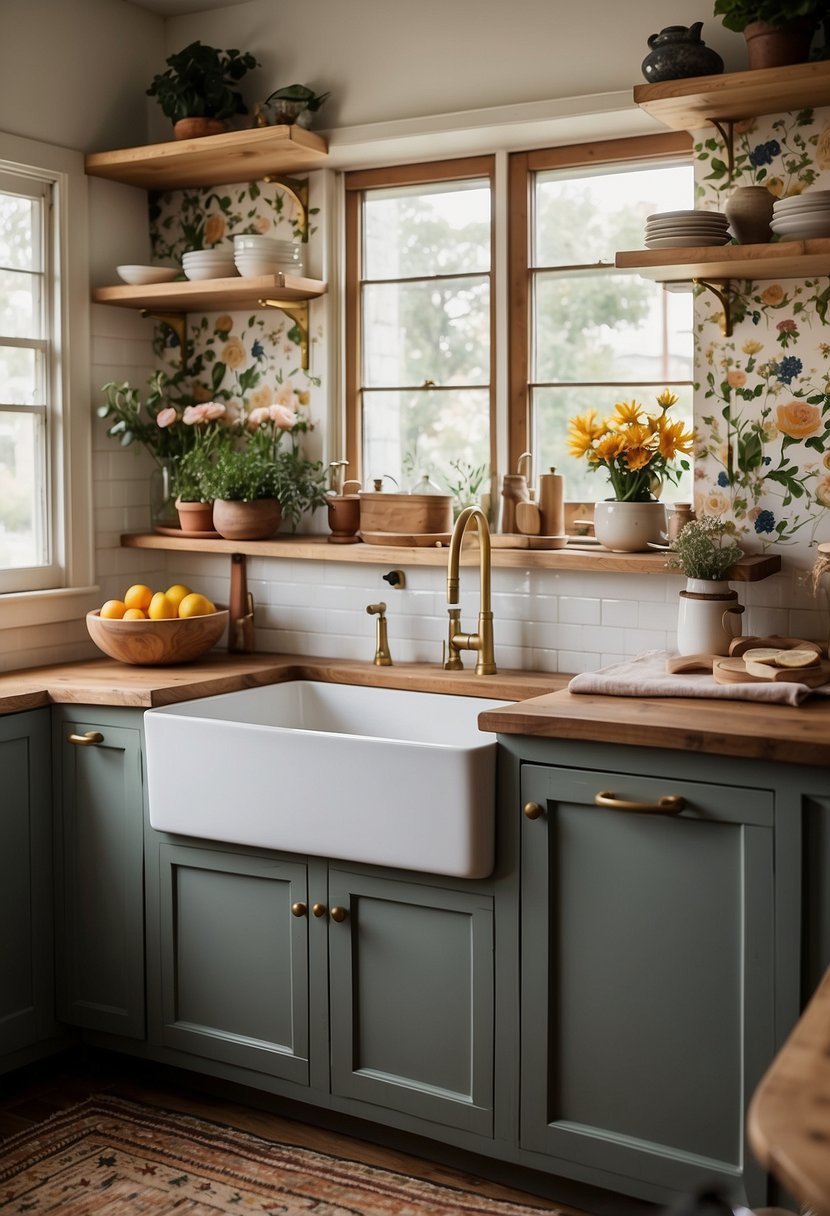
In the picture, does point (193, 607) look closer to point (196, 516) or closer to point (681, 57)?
point (196, 516)

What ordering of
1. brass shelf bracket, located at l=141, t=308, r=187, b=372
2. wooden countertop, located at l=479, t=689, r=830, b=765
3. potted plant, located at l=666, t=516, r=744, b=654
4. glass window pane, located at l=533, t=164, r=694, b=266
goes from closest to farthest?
wooden countertop, located at l=479, t=689, r=830, b=765, potted plant, located at l=666, t=516, r=744, b=654, glass window pane, located at l=533, t=164, r=694, b=266, brass shelf bracket, located at l=141, t=308, r=187, b=372

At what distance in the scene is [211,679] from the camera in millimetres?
3398

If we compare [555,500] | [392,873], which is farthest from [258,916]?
[555,500]

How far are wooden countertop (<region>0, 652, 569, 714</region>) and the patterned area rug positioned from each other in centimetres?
100

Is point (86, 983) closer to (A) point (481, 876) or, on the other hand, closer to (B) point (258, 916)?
(B) point (258, 916)

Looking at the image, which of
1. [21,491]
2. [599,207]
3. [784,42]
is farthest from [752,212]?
[21,491]

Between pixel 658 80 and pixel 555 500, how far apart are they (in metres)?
1.03

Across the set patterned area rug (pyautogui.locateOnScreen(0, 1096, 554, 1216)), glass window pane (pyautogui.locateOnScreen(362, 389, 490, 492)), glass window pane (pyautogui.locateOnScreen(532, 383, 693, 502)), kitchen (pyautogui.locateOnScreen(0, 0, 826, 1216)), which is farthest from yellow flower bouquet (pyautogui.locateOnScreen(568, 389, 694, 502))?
patterned area rug (pyautogui.locateOnScreen(0, 1096, 554, 1216))

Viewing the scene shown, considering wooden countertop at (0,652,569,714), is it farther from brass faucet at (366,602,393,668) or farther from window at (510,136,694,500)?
window at (510,136,694,500)

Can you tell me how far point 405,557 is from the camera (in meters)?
3.54

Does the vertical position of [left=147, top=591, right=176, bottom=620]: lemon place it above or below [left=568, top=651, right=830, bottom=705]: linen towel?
above

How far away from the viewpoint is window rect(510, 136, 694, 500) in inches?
134

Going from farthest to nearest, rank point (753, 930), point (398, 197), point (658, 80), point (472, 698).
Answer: point (398, 197)
point (472, 698)
point (658, 80)
point (753, 930)

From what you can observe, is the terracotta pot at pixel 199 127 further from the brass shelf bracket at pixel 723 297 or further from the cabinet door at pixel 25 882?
the cabinet door at pixel 25 882
